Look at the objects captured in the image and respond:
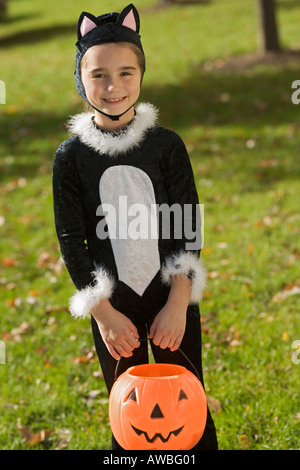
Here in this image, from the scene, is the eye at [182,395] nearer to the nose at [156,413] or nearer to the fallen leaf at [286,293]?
the nose at [156,413]

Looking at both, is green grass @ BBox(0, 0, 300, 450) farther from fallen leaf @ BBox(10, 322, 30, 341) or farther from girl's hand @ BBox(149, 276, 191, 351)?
girl's hand @ BBox(149, 276, 191, 351)

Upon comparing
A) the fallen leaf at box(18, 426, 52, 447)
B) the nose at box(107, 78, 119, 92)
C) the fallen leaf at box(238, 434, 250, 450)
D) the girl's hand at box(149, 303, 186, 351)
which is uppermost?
the nose at box(107, 78, 119, 92)

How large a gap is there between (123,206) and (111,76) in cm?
52

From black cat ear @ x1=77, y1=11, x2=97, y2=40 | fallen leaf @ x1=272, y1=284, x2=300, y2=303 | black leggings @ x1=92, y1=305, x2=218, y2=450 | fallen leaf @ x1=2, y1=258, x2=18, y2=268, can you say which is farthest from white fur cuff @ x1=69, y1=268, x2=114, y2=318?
fallen leaf @ x1=2, y1=258, x2=18, y2=268

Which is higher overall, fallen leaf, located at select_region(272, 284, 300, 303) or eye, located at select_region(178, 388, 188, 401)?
fallen leaf, located at select_region(272, 284, 300, 303)

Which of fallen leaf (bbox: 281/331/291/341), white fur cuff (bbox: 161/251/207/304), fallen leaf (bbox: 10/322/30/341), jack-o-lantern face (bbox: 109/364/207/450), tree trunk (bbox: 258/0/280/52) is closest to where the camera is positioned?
jack-o-lantern face (bbox: 109/364/207/450)

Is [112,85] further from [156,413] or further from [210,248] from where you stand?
[210,248]

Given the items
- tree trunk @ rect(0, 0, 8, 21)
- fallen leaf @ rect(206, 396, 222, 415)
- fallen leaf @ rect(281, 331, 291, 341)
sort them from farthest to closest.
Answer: tree trunk @ rect(0, 0, 8, 21) < fallen leaf @ rect(281, 331, 291, 341) < fallen leaf @ rect(206, 396, 222, 415)

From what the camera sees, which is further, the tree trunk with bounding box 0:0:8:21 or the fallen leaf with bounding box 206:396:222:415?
the tree trunk with bounding box 0:0:8:21

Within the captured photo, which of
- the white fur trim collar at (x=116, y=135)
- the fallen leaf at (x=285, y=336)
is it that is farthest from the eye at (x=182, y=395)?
the fallen leaf at (x=285, y=336)

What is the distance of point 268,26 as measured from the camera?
40.6ft

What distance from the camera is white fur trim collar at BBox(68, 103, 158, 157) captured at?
2.42m

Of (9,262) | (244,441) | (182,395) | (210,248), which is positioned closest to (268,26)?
(210,248)

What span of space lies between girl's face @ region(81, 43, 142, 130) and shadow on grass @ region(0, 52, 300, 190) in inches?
233
